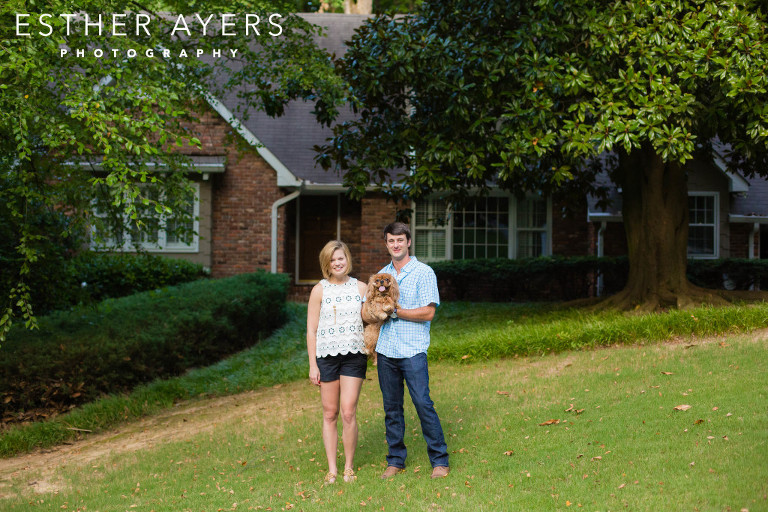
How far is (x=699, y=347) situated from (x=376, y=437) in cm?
467

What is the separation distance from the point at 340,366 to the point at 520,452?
178cm

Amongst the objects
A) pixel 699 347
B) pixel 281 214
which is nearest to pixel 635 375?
pixel 699 347

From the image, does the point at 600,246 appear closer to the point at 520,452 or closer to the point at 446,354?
the point at 446,354

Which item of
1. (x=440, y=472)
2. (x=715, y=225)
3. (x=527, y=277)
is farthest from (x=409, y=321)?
(x=715, y=225)

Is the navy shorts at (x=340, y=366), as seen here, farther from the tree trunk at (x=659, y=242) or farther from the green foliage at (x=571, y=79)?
the tree trunk at (x=659, y=242)

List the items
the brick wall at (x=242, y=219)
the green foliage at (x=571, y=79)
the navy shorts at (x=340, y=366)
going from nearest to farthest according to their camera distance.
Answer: the navy shorts at (x=340, y=366) < the green foliage at (x=571, y=79) < the brick wall at (x=242, y=219)

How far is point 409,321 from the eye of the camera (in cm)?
559

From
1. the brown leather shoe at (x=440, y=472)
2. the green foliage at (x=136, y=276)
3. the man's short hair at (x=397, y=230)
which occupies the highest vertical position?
the man's short hair at (x=397, y=230)

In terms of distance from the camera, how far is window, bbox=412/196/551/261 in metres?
19.6

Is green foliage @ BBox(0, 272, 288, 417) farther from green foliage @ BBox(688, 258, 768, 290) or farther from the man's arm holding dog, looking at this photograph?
green foliage @ BBox(688, 258, 768, 290)

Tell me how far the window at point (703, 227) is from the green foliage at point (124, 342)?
11149 mm

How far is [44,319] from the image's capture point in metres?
10.3

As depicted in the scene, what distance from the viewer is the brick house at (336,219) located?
18312mm

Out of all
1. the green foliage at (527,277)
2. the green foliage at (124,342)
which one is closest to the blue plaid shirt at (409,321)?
the green foliage at (124,342)
